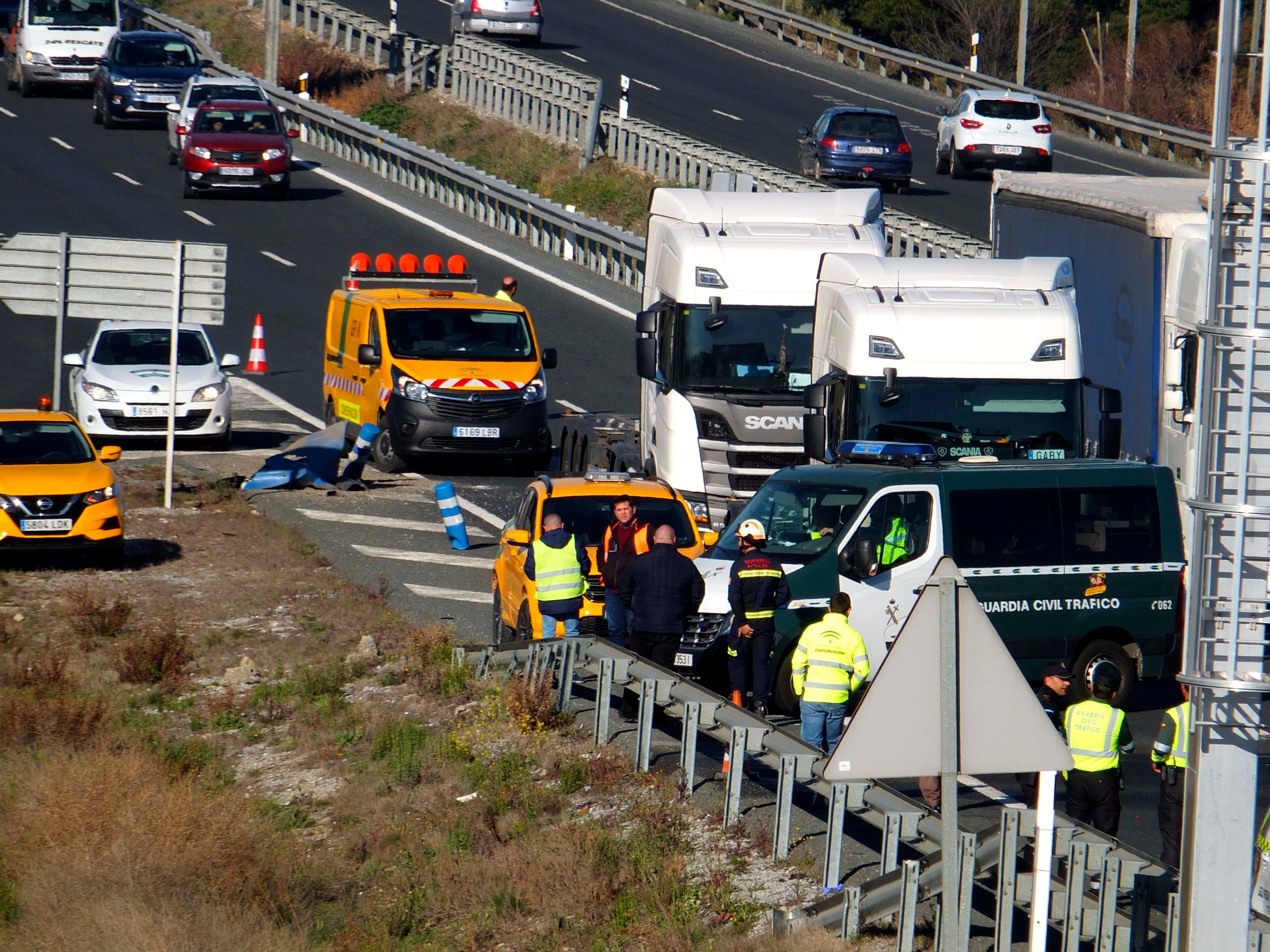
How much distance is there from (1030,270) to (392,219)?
937 inches

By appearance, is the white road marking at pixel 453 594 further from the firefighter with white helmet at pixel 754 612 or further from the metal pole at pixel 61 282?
the metal pole at pixel 61 282

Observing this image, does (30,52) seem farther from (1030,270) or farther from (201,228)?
(1030,270)

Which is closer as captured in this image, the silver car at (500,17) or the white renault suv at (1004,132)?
the white renault suv at (1004,132)

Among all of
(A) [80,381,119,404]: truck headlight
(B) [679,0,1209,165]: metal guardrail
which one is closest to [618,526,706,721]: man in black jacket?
(A) [80,381,119,404]: truck headlight

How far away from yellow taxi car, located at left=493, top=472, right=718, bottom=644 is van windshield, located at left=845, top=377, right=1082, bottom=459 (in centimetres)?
186

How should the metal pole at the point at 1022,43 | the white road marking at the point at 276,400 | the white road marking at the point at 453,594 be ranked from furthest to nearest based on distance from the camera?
the metal pole at the point at 1022,43 < the white road marking at the point at 276,400 < the white road marking at the point at 453,594

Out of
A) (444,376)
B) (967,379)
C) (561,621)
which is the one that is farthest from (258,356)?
(561,621)

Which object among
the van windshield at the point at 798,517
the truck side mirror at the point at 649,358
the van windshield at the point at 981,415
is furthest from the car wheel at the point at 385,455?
the van windshield at the point at 798,517

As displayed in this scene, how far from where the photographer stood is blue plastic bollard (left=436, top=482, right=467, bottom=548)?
20359 millimetres

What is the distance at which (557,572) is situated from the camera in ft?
46.5

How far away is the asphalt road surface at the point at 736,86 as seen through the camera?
43.5 meters

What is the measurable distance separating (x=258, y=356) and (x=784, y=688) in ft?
61.9

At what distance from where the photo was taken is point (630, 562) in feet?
45.1

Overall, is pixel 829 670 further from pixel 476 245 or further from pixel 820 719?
pixel 476 245
